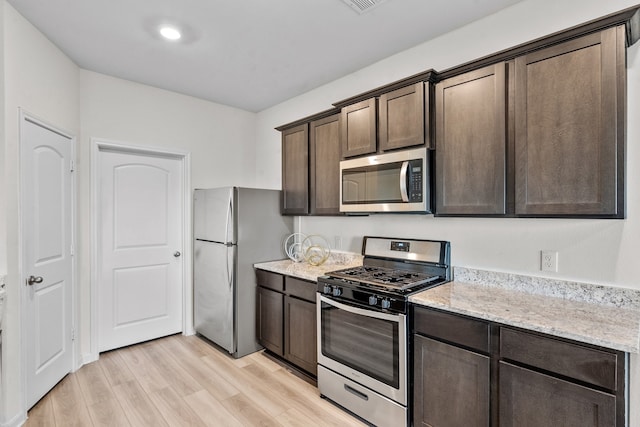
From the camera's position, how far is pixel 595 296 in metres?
1.80

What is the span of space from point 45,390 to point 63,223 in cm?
130

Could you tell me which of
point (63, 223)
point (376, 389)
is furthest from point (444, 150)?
point (63, 223)

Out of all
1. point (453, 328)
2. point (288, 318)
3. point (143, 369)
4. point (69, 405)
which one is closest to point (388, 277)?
point (453, 328)

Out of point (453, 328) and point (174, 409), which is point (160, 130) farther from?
point (453, 328)

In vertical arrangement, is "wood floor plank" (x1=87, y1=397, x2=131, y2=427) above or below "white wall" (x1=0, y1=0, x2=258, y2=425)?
below

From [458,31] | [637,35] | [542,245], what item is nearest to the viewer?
[637,35]

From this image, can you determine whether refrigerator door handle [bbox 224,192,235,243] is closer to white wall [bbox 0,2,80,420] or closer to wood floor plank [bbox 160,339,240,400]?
wood floor plank [bbox 160,339,240,400]

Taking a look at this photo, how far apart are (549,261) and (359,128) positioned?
1.59m

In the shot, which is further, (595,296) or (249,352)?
(249,352)

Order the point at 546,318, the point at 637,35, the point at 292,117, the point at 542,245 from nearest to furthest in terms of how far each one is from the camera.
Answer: the point at 546,318 → the point at 637,35 → the point at 542,245 → the point at 292,117

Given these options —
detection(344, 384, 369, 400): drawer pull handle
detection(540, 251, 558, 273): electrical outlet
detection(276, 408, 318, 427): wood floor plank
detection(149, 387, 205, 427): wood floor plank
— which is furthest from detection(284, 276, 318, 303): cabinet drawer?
detection(540, 251, 558, 273): electrical outlet

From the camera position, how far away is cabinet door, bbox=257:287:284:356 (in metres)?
3.00

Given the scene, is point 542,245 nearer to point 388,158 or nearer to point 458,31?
point 388,158

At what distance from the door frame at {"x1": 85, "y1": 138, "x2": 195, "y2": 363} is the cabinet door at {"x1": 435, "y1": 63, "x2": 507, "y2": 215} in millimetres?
2769
